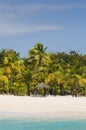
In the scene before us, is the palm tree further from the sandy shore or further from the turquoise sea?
the turquoise sea

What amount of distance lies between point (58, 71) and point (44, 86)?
6130 millimetres

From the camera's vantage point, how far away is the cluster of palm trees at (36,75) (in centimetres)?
5684

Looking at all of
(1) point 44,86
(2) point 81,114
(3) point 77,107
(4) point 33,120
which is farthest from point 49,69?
(4) point 33,120

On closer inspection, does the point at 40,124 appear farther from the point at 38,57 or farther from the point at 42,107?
the point at 38,57

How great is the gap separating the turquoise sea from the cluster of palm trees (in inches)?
1045

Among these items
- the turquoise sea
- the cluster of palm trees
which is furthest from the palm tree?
the turquoise sea

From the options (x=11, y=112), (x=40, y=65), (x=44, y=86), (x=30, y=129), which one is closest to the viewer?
(x=30, y=129)

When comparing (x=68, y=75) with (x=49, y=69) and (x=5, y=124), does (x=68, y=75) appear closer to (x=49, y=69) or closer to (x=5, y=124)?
(x=49, y=69)

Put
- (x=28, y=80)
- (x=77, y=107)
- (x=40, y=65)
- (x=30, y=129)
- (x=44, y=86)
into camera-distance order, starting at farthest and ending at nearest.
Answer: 1. (x=40, y=65)
2. (x=28, y=80)
3. (x=44, y=86)
4. (x=77, y=107)
5. (x=30, y=129)

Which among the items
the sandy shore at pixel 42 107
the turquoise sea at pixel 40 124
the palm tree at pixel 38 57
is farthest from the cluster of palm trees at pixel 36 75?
the turquoise sea at pixel 40 124

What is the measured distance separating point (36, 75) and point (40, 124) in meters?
31.2

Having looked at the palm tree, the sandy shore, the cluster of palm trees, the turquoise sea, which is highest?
the palm tree

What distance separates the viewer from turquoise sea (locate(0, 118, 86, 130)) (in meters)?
26.2

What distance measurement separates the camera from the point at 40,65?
203 feet
